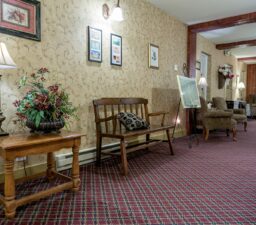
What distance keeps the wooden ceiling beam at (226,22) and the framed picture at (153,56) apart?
1486mm

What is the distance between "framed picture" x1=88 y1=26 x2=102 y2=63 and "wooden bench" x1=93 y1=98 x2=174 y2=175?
22.1 inches

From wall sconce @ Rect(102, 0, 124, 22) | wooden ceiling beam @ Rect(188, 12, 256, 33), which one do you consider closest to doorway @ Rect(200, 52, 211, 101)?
wooden ceiling beam @ Rect(188, 12, 256, 33)

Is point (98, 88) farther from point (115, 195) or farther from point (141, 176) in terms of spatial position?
point (115, 195)

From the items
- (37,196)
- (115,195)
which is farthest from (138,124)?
(37,196)

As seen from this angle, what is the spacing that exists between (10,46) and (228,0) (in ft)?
11.4

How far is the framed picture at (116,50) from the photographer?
10.7 feet

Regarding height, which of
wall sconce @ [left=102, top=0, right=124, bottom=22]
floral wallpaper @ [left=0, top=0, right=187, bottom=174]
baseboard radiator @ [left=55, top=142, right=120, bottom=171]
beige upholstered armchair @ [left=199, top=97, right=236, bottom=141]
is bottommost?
baseboard radiator @ [left=55, top=142, right=120, bottom=171]

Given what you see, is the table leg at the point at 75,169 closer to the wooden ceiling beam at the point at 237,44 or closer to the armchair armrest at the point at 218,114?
the armchair armrest at the point at 218,114

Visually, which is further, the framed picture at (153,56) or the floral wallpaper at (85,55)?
the framed picture at (153,56)

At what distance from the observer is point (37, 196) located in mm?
1758

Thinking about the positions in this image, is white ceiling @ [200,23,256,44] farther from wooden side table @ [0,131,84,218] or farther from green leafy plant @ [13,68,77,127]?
wooden side table @ [0,131,84,218]

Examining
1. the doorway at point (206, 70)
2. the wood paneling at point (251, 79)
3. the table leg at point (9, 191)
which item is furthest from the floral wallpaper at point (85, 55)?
the wood paneling at point (251, 79)

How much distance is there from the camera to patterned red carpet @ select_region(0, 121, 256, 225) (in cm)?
162

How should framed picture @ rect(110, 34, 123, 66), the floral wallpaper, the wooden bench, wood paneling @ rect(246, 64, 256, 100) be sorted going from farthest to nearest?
wood paneling @ rect(246, 64, 256, 100) < framed picture @ rect(110, 34, 123, 66) < the wooden bench < the floral wallpaper
